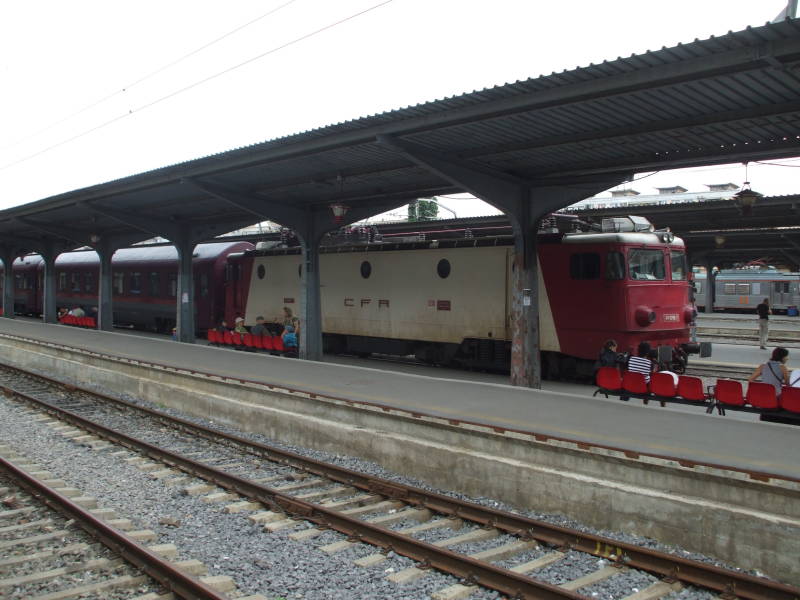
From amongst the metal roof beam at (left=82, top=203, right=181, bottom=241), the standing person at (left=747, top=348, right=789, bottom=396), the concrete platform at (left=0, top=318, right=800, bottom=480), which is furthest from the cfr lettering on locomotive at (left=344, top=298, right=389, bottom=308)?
the standing person at (left=747, top=348, right=789, bottom=396)

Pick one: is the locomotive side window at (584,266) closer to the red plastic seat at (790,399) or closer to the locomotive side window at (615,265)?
the locomotive side window at (615,265)

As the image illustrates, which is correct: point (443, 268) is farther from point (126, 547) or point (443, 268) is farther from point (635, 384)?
point (126, 547)

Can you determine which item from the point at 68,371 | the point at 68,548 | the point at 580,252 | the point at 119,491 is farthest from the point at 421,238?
the point at 68,548

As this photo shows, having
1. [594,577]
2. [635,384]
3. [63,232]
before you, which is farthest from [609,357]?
[63,232]

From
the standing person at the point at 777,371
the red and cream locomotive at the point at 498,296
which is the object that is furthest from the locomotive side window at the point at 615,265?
the standing person at the point at 777,371

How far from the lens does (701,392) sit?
9609mm

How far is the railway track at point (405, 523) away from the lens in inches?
199

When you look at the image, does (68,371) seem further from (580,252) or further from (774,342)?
(774,342)

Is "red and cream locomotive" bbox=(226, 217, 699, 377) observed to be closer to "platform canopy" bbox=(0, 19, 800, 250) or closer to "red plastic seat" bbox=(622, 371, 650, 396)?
"platform canopy" bbox=(0, 19, 800, 250)

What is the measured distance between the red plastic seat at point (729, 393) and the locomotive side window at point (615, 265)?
4463mm

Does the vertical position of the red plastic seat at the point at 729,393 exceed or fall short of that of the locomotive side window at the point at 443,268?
it falls short

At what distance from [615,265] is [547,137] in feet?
13.8

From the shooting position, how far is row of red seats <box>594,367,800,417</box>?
28.8 feet

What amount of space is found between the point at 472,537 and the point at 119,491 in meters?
4.07
